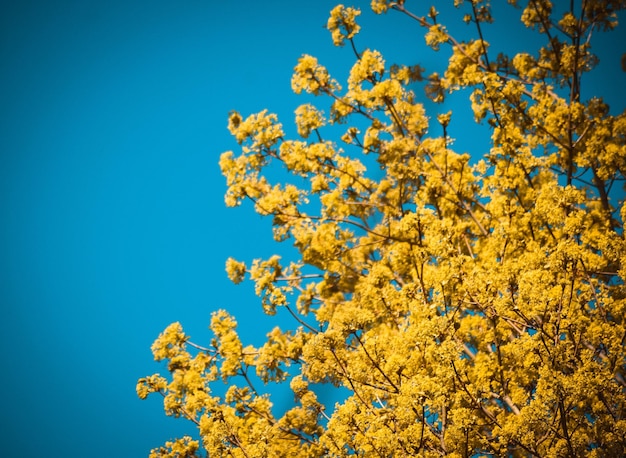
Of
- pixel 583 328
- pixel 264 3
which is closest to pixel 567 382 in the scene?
pixel 583 328

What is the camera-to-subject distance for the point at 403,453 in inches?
109

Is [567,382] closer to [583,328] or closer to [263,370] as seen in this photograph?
[583,328]

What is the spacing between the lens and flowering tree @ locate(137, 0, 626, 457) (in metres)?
2.77

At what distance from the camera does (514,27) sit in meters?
7.38

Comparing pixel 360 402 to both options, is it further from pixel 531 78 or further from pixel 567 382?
pixel 531 78

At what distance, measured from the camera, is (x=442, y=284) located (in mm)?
2957

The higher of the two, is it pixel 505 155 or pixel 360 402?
pixel 505 155

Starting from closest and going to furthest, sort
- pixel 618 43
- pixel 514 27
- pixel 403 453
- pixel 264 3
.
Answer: pixel 403 453 < pixel 618 43 < pixel 514 27 < pixel 264 3

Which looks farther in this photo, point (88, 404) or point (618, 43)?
point (88, 404)

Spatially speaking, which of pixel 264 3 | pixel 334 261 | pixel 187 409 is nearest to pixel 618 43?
pixel 334 261

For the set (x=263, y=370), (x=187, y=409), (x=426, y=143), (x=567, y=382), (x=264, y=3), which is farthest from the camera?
(x=264, y=3)

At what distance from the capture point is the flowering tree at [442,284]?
277cm

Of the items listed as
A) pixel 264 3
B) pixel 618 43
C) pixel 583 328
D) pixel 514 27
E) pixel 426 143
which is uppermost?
pixel 264 3

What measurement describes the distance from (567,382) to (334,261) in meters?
2.60
